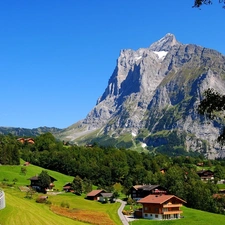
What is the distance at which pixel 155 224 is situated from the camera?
92.7m

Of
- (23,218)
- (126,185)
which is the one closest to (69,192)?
(126,185)

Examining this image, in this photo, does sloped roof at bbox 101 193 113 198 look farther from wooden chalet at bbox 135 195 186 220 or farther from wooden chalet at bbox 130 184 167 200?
wooden chalet at bbox 135 195 186 220

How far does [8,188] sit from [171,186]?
6072cm

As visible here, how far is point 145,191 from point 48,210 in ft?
179

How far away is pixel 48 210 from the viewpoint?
8444 cm

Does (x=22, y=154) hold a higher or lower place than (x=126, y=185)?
higher

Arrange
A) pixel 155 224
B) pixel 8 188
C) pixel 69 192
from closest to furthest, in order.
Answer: pixel 155 224 < pixel 8 188 < pixel 69 192

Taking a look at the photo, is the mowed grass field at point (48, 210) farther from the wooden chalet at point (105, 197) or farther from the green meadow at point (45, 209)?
the wooden chalet at point (105, 197)

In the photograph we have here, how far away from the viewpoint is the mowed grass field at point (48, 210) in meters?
66.8

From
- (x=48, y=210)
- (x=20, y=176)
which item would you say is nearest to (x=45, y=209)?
(x=48, y=210)

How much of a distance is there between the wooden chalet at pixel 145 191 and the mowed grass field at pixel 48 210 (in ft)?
53.2

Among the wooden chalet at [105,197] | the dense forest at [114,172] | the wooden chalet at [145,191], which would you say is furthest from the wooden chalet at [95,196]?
the wooden chalet at [145,191]

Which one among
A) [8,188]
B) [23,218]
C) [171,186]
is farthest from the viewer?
[171,186]

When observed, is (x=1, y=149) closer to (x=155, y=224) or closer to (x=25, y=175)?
(x=25, y=175)
